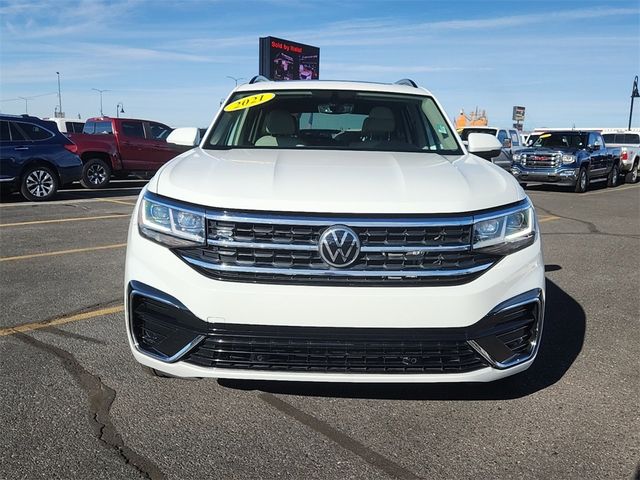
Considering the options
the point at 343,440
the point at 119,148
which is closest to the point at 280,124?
the point at 343,440

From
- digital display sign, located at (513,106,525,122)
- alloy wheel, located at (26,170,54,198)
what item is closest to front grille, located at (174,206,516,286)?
alloy wheel, located at (26,170,54,198)

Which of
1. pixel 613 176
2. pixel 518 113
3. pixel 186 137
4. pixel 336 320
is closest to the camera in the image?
pixel 336 320

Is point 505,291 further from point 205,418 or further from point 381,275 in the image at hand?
point 205,418

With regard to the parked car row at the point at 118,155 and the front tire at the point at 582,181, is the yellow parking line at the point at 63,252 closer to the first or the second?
the parked car row at the point at 118,155

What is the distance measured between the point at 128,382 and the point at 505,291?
2122 mm

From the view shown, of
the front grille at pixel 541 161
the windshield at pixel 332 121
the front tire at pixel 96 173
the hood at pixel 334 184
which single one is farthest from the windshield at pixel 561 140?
the hood at pixel 334 184

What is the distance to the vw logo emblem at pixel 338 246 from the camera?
2646 millimetres

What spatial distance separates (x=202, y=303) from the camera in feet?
8.72

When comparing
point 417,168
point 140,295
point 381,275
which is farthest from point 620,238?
point 140,295

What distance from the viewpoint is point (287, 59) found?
30.2 m

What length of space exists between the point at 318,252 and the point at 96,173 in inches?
550

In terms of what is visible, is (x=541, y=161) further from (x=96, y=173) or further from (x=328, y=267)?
(x=328, y=267)

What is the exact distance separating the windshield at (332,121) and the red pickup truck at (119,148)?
10.8 meters

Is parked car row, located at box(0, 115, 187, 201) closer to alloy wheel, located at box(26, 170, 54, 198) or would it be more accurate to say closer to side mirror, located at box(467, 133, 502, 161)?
alloy wheel, located at box(26, 170, 54, 198)
